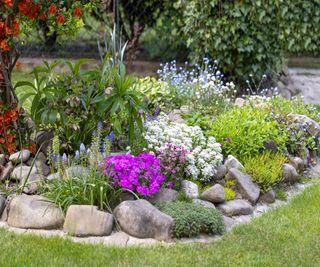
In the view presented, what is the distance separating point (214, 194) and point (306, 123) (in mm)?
1940

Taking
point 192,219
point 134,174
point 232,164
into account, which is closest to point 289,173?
point 232,164

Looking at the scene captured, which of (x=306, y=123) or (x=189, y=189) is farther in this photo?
(x=306, y=123)

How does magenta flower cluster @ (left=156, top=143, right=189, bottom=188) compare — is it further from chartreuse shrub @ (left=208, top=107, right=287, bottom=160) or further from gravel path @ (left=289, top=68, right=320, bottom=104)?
gravel path @ (left=289, top=68, right=320, bottom=104)

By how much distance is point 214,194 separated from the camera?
16.6 feet

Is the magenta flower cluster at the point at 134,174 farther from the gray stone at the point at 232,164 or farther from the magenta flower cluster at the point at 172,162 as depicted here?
the gray stone at the point at 232,164

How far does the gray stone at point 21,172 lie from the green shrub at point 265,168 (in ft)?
6.24

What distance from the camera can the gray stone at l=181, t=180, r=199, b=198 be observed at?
16.7ft

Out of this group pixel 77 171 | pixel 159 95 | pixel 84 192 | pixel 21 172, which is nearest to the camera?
pixel 84 192

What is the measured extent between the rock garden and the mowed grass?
18 centimetres

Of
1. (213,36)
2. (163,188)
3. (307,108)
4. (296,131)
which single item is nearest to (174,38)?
(213,36)

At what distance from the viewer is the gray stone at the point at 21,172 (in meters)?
5.05

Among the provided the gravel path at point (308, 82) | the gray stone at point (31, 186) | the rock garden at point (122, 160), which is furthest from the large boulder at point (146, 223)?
the gravel path at point (308, 82)

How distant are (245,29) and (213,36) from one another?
450mm

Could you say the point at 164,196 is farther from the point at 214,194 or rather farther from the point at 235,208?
the point at 235,208
